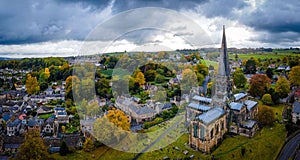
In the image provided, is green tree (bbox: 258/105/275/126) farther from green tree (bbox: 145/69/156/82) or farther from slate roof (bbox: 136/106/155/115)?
green tree (bbox: 145/69/156/82)

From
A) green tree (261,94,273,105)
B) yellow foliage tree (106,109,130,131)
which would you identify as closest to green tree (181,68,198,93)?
green tree (261,94,273,105)

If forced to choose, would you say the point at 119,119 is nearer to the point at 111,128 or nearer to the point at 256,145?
the point at 111,128

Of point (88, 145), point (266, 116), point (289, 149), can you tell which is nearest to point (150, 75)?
point (266, 116)

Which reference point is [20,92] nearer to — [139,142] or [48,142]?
[48,142]

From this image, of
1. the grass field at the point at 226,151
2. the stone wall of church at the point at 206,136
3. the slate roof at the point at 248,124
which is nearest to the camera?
the grass field at the point at 226,151

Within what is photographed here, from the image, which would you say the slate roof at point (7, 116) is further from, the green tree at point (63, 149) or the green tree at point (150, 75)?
the green tree at point (150, 75)

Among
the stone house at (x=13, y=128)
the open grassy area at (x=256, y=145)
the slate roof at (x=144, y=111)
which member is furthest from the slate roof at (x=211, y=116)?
the stone house at (x=13, y=128)
